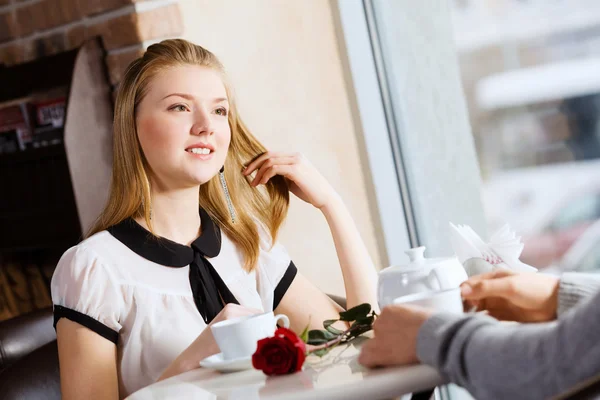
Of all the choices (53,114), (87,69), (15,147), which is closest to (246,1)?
(87,69)

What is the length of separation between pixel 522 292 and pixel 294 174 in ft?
2.55

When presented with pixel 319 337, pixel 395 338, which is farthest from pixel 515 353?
pixel 319 337

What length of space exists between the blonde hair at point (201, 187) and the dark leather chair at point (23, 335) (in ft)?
1.05

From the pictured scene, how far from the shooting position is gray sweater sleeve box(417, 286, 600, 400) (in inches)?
33.6

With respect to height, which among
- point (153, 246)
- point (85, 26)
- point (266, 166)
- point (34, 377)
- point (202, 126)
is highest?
point (85, 26)

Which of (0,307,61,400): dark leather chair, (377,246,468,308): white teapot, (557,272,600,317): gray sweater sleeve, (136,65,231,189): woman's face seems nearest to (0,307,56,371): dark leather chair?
(0,307,61,400): dark leather chair

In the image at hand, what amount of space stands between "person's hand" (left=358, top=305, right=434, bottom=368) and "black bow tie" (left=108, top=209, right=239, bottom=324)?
60 centimetres

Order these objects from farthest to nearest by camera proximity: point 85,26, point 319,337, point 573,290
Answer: point 85,26 < point 319,337 < point 573,290

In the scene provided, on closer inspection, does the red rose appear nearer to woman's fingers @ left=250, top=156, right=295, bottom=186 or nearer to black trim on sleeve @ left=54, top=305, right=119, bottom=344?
black trim on sleeve @ left=54, top=305, right=119, bottom=344

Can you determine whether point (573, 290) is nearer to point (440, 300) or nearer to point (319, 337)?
point (440, 300)

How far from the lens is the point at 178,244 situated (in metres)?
1.66

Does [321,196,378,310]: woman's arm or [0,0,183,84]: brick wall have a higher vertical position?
[0,0,183,84]: brick wall

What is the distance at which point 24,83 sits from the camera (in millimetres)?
2455

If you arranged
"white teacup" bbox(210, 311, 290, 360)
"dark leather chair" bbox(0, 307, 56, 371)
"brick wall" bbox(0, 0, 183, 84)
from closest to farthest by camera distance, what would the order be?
"white teacup" bbox(210, 311, 290, 360), "dark leather chair" bbox(0, 307, 56, 371), "brick wall" bbox(0, 0, 183, 84)
